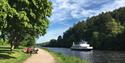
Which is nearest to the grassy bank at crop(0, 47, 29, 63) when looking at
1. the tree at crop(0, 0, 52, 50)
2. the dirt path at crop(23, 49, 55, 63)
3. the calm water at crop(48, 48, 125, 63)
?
the dirt path at crop(23, 49, 55, 63)

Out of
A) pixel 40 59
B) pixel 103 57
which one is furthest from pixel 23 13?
pixel 103 57

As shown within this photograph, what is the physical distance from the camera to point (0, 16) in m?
35.3

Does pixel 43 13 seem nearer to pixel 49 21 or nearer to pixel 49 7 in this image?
pixel 49 7

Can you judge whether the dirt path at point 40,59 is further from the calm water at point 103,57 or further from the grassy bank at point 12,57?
the calm water at point 103,57

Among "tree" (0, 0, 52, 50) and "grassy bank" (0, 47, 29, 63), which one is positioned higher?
"tree" (0, 0, 52, 50)

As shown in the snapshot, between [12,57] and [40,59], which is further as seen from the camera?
[12,57]

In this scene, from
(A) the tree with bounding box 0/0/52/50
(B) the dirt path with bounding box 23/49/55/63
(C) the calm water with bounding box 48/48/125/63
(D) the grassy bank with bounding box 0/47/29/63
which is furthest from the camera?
(C) the calm water with bounding box 48/48/125/63

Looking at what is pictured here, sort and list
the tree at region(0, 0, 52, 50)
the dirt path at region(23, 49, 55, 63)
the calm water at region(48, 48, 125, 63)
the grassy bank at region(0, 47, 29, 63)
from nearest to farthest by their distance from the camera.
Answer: the tree at region(0, 0, 52, 50) → the grassy bank at region(0, 47, 29, 63) → the dirt path at region(23, 49, 55, 63) → the calm water at region(48, 48, 125, 63)

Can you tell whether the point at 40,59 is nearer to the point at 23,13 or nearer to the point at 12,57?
the point at 12,57

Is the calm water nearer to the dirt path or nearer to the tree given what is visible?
the dirt path

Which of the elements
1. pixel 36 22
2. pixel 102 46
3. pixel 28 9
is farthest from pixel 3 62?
pixel 102 46

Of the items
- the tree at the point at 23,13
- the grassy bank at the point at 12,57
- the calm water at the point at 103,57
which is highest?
the tree at the point at 23,13

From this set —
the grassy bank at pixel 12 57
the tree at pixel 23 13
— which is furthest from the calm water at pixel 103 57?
the tree at pixel 23 13

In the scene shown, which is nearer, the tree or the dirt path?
the tree
